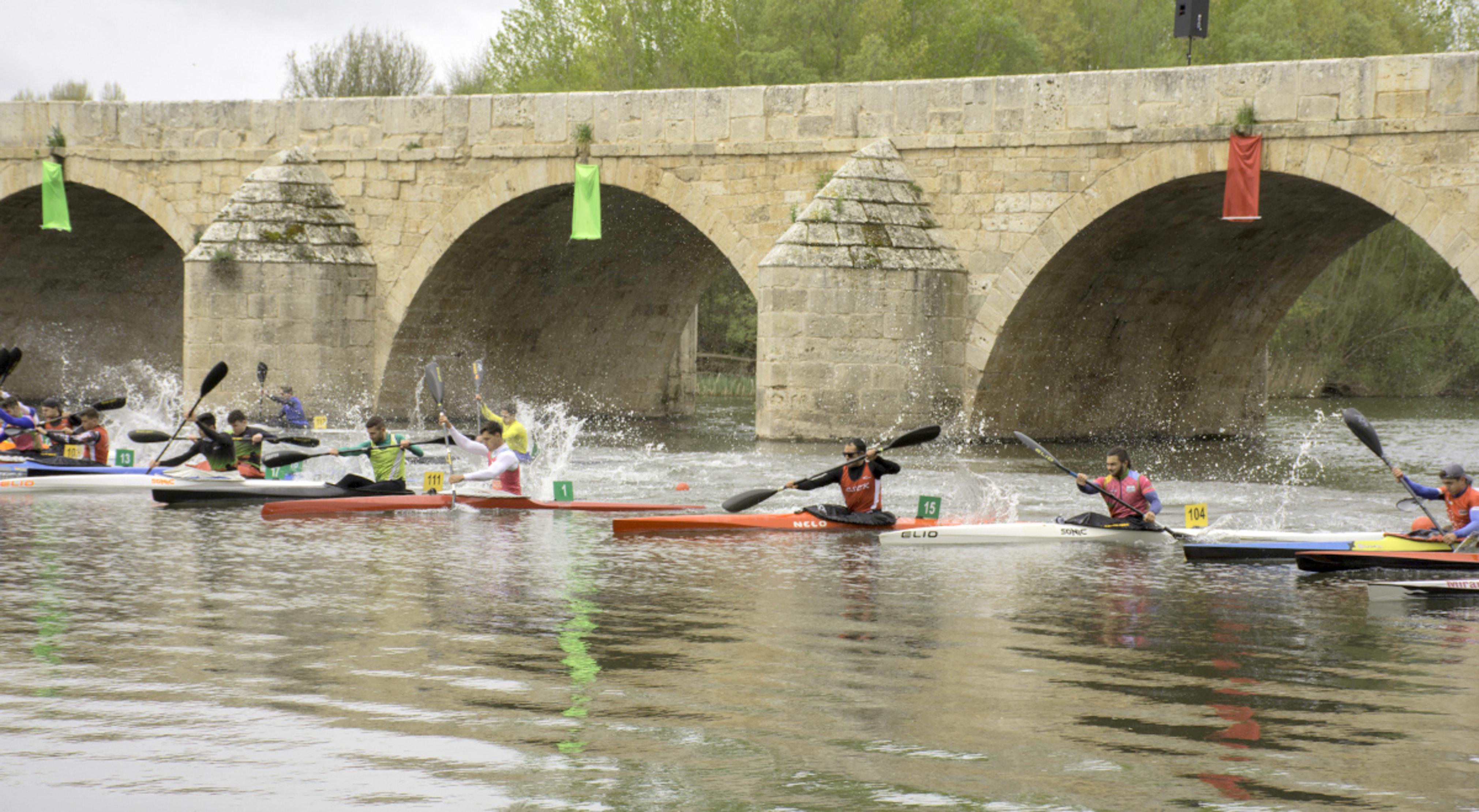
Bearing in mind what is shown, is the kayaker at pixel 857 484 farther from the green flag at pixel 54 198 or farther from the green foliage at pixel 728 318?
the green foliage at pixel 728 318

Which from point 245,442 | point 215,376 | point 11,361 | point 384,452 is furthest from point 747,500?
point 11,361

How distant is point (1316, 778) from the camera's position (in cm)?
549

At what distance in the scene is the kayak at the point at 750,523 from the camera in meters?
12.3

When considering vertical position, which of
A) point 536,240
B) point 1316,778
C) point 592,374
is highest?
point 536,240

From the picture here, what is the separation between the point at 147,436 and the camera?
1451 cm

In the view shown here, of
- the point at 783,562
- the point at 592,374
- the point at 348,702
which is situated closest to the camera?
the point at 348,702

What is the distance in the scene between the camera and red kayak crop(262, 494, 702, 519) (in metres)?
13.3

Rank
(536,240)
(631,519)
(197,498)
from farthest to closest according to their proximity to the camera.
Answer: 1. (536,240)
2. (197,498)
3. (631,519)

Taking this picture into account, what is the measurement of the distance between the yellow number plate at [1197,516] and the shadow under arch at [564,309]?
11.2 m

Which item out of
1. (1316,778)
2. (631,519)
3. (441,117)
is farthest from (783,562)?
(441,117)

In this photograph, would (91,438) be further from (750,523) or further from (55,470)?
(750,523)

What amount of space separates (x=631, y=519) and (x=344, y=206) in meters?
12.1

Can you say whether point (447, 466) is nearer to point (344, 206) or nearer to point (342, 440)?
point (342, 440)

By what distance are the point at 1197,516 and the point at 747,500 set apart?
3187 millimetres
